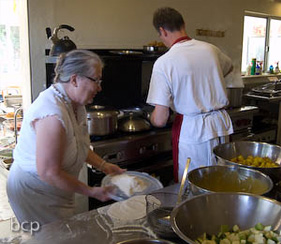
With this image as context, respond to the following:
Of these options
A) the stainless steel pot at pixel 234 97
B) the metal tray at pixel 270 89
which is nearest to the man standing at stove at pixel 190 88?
the stainless steel pot at pixel 234 97

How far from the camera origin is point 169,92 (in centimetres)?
186

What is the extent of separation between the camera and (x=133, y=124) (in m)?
2.36

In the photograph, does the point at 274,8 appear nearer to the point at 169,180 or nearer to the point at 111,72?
the point at 111,72

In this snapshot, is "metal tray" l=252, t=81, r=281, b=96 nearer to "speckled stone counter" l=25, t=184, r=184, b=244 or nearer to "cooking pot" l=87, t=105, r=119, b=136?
"cooking pot" l=87, t=105, r=119, b=136

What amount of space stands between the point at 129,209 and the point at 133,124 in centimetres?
121

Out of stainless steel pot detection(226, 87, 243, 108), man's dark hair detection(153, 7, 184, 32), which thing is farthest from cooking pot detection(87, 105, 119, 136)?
stainless steel pot detection(226, 87, 243, 108)

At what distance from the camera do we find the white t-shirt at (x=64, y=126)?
4.01 ft

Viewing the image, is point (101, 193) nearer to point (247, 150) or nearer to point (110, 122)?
point (247, 150)

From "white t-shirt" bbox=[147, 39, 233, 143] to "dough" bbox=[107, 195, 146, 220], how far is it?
739 millimetres

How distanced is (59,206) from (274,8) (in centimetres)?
388

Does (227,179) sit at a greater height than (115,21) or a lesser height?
lesser

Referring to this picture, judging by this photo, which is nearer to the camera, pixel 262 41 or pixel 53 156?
pixel 53 156

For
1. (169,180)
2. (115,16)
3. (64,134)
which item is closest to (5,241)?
(64,134)

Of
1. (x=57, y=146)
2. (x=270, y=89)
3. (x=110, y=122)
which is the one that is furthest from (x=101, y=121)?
(x=270, y=89)
